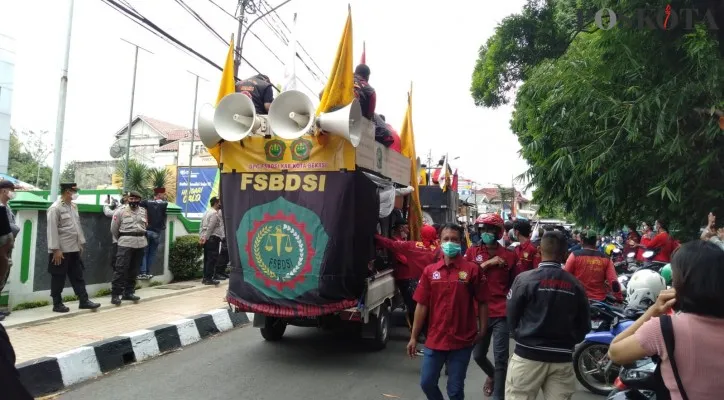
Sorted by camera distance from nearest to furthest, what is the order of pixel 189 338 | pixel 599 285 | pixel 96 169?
pixel 599 285 → pixel 189 338 → pixel 96 169

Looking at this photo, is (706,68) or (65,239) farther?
(65,239)

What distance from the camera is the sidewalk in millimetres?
5707

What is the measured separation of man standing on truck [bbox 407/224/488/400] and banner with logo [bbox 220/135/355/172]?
73.4 inches

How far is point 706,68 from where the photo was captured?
398 cm

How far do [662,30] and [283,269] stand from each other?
4072mm

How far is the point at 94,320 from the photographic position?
22.9 feet

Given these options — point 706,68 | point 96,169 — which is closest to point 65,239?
point 706,68

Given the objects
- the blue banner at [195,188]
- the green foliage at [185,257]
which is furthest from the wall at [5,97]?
the green foliage at [185,257]

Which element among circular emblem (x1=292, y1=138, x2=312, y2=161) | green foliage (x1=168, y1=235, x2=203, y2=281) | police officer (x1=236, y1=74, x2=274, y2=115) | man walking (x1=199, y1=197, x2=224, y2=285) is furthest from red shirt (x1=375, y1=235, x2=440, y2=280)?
green foliage (x1=168, y1=235, x2=203, y2=281)

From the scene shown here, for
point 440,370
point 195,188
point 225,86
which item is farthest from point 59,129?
point 195,188

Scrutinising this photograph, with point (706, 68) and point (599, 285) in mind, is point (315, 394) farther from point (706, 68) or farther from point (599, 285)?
point (706, 68)

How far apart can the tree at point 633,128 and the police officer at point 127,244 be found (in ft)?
18.6

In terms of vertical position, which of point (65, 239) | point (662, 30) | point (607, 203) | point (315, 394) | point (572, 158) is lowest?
point (315, 394)

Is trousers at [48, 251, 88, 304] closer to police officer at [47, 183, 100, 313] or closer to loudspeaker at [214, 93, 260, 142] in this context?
police officer at [47, 183, 100, 313]
